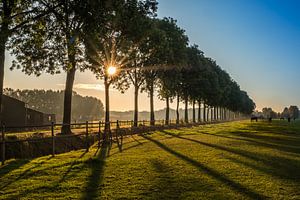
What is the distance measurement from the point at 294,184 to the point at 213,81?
71483 mm

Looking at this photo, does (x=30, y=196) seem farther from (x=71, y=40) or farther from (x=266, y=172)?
(x=71, y=40)

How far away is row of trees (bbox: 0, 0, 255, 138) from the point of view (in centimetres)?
1989

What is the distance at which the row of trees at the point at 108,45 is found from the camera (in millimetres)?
19891

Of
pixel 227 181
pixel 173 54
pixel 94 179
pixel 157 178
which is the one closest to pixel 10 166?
→ pixel 94 179

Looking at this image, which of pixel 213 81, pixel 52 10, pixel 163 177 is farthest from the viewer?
pixel 213 81

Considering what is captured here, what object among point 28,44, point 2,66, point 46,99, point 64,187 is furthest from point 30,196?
point 46,99

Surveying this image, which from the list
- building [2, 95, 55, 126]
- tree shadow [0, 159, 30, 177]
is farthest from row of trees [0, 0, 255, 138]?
building [2, 95, 55, 126]

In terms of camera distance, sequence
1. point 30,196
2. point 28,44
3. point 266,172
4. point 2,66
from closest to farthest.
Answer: point 30,196 → point 266,172 → point 2,66 → point 28,44

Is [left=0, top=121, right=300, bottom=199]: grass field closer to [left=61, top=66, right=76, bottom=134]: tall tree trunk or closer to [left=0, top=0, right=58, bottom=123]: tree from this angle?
[left=0, top=0, right=58, bottom=123]: tree

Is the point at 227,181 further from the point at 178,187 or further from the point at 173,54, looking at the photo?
the point at 173,54

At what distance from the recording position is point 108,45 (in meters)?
39.6

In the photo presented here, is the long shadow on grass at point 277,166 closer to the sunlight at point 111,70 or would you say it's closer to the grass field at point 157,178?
the grass field at point 157,178

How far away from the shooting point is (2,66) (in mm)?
22891

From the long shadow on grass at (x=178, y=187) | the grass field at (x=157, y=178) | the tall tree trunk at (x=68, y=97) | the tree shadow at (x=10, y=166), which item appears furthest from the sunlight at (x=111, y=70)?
the long shadow on grass at (x=178, y=187)
